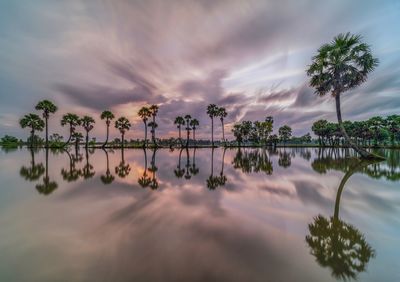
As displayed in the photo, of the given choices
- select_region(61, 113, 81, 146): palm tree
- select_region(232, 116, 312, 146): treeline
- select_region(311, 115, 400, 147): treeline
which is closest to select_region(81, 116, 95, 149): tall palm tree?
select_region(61, 113, 81, 146): palm tree

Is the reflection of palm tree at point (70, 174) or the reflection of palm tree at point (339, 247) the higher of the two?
the reflection of palm tree at point (339, 247)

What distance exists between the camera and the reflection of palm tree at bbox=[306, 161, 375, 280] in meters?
3.26

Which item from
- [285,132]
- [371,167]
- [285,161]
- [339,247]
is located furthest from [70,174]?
[285,132]

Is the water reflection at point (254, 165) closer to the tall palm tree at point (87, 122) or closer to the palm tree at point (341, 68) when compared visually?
the palm tree at point (341, 68)

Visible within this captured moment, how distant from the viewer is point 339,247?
152 inches

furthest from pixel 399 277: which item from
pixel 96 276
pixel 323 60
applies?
pixel 323 60

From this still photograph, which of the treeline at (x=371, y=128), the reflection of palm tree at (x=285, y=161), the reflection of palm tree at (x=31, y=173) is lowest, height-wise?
the reflection of palm tree at (x=285, y=161)

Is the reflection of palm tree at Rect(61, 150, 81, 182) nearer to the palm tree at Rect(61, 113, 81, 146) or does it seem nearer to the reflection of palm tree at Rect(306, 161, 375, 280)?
the reflection of palm tree at Rect(306, 161, 375, 280)

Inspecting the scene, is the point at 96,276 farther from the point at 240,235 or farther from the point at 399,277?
the point at 399,277

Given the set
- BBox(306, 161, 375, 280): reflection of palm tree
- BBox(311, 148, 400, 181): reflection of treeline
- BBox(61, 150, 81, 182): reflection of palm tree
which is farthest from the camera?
BBox(311, 148, 400, 181): reflection of treeline

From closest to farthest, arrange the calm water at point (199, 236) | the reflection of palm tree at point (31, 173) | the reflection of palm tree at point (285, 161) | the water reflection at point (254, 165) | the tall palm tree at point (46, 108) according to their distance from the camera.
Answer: the calm water at point (199, 236) < the reflection of palm tree at point (31, 173) < the water reflection at point (254, 165) < the reflection of palm tree at point (285, 161) < the tall palm tree at point (46, 108)

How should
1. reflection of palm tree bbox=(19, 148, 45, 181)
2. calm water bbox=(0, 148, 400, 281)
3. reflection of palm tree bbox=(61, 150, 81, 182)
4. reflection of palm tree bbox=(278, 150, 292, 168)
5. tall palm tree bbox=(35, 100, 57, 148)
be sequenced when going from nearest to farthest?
calm water bbox=(0, 148, 400, 281) < reflection of palm tree bbox=(61, 150, 81, 182) < reflection of palm tree bbox=(19, 148, 45, 181) < reflection of palm tree bbox=(278, 150, 292, 168) < tall palm tree bbox=(35, 100, 57, 148)

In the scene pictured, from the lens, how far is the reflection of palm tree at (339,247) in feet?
10.7

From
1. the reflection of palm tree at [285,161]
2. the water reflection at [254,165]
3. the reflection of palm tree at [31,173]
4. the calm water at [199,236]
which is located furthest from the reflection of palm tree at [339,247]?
the reflection of palm tree at [31,173]
